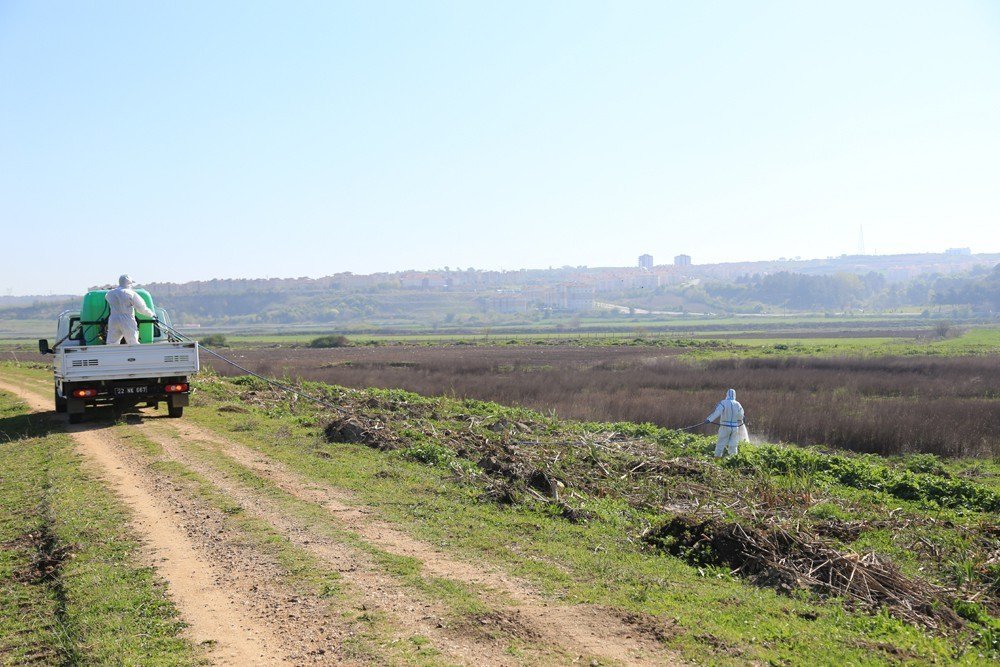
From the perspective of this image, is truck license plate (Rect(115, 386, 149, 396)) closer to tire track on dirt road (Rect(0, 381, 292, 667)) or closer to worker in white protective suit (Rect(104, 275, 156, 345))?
worker in white protective suit (Rect(104, 275, 156, 345))

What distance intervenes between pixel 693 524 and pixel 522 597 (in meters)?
2.70

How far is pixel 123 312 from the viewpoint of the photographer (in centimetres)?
1464

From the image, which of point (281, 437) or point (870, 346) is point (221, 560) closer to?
point (281, 437)

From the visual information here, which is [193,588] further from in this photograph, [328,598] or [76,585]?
[328,598]

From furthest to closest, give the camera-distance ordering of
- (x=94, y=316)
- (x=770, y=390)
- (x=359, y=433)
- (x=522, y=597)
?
(x=770, y=390), (x=94, y=316), (x=359, y=433), (x=522, y=597)

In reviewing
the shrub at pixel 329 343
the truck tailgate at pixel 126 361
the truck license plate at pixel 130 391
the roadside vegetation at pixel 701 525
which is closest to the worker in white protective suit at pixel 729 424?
A: the roadside vegetation at pixel 701 525

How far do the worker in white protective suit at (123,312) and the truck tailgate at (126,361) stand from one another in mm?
417

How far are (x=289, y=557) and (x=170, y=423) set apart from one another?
8985mm

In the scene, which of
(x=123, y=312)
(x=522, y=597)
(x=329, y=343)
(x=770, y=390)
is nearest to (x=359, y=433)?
(x=123, y=312)

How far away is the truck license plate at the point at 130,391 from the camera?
1446 centimetres

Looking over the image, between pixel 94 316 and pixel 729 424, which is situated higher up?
pixel 94 316

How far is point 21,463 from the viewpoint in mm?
11414

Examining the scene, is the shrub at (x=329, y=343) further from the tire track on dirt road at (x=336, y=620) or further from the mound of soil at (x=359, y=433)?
the tire track on dirt road at (x=336, y=620)

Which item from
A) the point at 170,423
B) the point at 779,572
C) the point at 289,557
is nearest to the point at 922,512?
the point at 779,572
